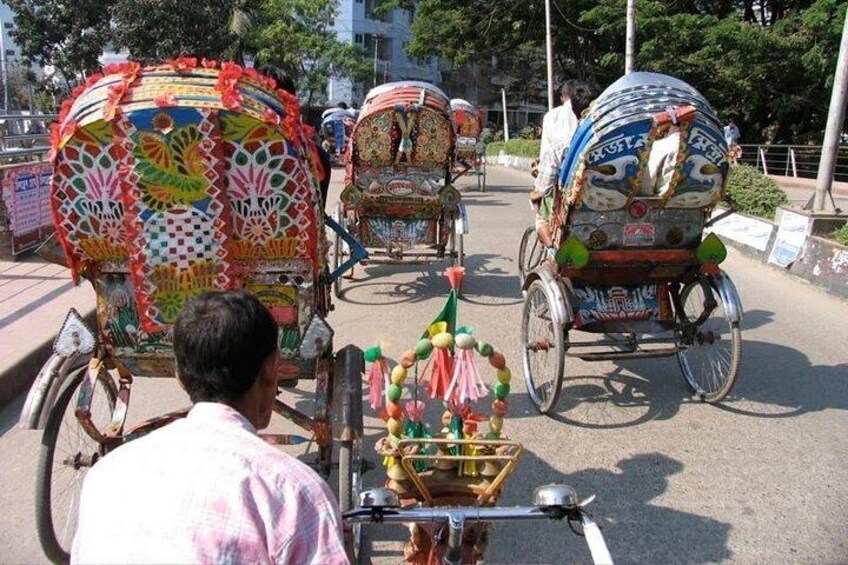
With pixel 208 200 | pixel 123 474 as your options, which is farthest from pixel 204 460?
pixel 208 200

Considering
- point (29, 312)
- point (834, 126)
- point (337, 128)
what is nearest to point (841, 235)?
point (834, 126)

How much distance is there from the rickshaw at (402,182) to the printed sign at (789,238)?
12.9ft

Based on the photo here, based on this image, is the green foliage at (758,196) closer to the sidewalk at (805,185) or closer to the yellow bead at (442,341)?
the sidewalk at (805,185)

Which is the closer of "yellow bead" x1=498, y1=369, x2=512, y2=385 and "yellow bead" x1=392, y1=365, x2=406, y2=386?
"yellow bead" x1=392, y1=365, x2=406, y2=386

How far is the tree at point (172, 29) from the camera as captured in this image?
27.1 metres

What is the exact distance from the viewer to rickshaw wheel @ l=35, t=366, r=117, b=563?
2.89m

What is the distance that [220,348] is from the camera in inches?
59.7

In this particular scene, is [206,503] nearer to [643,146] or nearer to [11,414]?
[643,146]

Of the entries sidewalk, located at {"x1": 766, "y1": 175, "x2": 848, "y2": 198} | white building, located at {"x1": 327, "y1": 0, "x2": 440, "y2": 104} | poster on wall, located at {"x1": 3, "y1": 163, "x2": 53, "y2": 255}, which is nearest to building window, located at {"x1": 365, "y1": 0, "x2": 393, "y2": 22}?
white building, located at {"x1": 327, "y1": 0, "x2": 440, "y2": 104}

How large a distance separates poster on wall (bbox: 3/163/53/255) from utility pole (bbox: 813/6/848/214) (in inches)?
338

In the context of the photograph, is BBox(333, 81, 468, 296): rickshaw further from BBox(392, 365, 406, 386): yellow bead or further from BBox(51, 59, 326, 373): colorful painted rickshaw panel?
BBox(392, 365, 406, 386): yellow bead

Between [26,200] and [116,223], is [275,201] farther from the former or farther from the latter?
[26,200]

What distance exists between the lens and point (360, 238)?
25.0 feet

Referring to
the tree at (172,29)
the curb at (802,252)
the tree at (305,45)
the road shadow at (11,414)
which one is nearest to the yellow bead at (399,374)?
the road shadow at (11,414)
